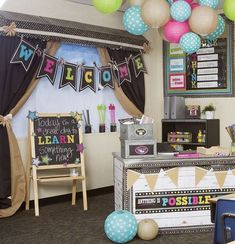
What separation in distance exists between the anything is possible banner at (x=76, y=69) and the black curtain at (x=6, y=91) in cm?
8

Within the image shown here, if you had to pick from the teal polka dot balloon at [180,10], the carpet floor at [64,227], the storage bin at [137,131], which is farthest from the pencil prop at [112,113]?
the teal polka dot balloon at [180,10]

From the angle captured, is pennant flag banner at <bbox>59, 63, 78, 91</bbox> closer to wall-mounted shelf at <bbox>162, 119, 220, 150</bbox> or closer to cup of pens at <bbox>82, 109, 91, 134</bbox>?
A: cup of pens at <bbox>82, 109, 91, 134</bbox>

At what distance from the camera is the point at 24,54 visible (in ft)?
15.7

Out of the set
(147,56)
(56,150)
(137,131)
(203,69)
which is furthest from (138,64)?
Result: (137,131)

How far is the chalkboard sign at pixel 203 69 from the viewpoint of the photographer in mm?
5750

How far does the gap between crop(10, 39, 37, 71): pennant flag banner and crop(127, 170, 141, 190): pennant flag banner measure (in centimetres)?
Answer: 195

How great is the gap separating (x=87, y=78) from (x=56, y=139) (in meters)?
1.04

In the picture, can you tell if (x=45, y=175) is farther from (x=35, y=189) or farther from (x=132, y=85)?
(x=132, y=85)

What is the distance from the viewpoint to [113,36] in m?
5.61

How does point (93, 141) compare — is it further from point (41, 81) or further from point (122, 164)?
point (122, 164)

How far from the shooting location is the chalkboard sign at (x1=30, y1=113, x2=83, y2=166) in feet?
15.8

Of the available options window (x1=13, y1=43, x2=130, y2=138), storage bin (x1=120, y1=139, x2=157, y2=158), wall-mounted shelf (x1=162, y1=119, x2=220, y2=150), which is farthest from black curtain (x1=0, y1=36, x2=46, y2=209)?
wall-mounted shelf (x1=162, y1=119, x2=220, y2=150)

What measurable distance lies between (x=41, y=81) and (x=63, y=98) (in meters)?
0.39

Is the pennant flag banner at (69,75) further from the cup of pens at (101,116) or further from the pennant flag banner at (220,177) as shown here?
the pennant flag banner at (220,177)
